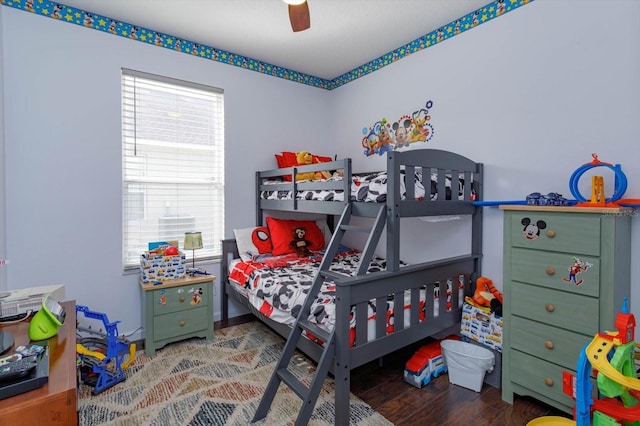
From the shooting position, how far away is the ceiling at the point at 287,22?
246 centimetres

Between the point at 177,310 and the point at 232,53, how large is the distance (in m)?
2.52

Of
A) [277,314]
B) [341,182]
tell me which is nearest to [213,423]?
[277,314]

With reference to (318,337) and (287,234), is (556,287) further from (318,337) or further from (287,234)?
(287,234)

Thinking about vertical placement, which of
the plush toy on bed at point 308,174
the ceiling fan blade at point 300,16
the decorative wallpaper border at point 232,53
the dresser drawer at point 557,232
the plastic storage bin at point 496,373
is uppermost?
the decorative wallpaper border at point 232,53

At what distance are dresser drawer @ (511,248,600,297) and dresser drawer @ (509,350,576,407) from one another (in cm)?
44

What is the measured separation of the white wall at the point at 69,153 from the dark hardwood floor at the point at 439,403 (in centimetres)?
214

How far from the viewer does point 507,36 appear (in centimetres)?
236

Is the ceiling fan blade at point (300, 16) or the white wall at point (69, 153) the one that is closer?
the ceiling fan blade at point (300, 16)

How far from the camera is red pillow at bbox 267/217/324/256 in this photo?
331 centimetres

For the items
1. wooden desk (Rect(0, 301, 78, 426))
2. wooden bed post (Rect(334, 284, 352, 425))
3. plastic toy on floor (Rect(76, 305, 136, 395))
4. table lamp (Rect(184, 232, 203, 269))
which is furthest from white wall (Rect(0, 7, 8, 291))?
wooden bed post (Rect(334, 284, 352, 425))

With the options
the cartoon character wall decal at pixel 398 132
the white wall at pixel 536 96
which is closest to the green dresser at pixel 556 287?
the white wall at pixel 536 96

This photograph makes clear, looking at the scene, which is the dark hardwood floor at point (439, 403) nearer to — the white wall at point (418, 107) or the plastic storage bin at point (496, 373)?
the plastic storage bin at point (496, 373)

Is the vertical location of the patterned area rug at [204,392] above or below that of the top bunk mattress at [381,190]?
below

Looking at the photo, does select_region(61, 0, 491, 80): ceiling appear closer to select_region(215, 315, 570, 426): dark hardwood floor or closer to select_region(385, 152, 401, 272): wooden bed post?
select_region(385, 152, 401, 272): wooden bed post
